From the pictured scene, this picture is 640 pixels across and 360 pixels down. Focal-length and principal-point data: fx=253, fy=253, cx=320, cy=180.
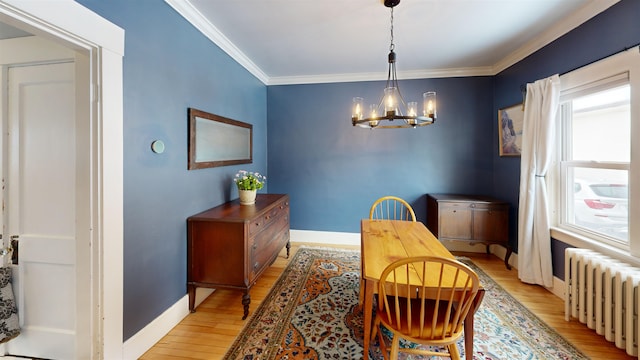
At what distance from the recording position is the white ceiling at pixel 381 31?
218cm

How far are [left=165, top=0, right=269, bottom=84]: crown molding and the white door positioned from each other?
0.97m

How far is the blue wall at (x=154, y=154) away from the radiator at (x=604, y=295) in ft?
10.6

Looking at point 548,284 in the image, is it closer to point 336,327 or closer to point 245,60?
point 336,327

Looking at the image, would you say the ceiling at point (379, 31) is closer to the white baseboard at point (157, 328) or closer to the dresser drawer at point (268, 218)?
the dresser drawer at point (268, 218)

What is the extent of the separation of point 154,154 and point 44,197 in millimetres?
660

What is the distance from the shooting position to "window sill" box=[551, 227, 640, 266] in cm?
188

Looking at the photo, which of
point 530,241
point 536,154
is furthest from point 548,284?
point 536,154

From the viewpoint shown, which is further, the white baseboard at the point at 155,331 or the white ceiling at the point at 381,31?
the white ceiling at the point at 381,31

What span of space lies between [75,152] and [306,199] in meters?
3.02

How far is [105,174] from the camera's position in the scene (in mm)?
1470

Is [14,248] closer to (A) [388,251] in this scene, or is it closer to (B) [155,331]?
(B) [155,331]

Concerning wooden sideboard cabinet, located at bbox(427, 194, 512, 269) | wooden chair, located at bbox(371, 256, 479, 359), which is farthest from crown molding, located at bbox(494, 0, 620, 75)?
wooden chair, located at bbox(371, 256, 479, 359)

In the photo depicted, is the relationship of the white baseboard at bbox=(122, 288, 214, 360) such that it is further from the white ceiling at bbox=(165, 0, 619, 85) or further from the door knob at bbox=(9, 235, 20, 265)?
the white ceiling at bbox=(165, 0, 619, 85)

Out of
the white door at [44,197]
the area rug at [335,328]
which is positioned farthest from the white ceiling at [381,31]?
the area rug at [335,328]
